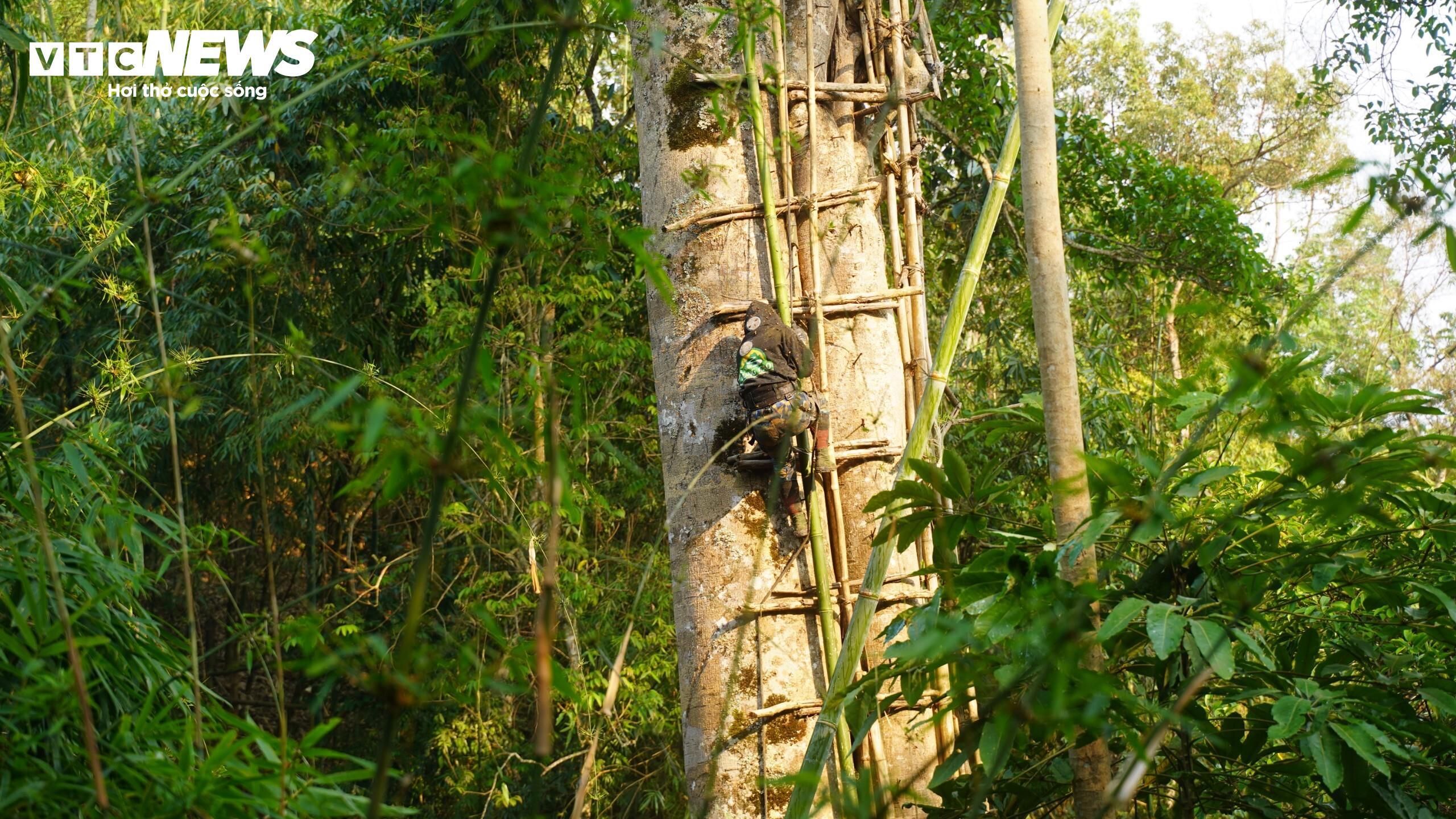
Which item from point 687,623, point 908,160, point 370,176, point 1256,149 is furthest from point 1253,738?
point 1256,149

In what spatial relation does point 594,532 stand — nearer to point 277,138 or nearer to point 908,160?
point 277,138

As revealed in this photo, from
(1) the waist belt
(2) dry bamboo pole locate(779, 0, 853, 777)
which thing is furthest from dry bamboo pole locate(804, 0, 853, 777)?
(1) the waist belt

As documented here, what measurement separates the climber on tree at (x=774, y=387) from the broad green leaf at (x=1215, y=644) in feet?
3.22

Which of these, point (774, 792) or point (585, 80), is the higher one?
point (585, 80)

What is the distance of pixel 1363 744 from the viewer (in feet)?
3.90

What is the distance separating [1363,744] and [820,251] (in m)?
1.47

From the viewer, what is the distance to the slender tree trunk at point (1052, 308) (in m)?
1.39

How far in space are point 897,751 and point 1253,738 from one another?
0.89m

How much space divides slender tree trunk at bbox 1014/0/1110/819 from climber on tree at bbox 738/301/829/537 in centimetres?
53

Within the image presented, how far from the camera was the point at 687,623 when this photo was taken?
223 centimetres

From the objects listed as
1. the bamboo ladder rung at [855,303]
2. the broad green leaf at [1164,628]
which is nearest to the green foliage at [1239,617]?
the broad green leaf at [1164,628]

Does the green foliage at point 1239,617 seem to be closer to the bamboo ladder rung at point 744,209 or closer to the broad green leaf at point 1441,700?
the broad green leaf at point 1441,700

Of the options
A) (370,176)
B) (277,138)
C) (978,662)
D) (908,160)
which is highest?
(277,138)

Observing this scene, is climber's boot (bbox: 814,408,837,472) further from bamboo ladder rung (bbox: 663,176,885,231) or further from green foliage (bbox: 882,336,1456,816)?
green foliage (bbox: 882,336,1456,816)
